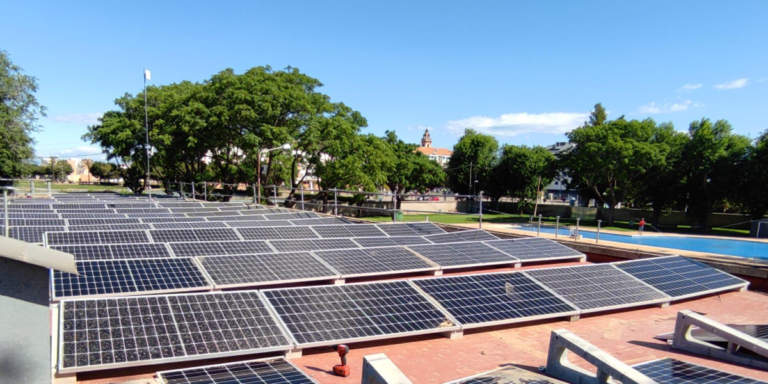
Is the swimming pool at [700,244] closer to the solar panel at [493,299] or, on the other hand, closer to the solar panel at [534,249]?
the solar panel at [534,249]

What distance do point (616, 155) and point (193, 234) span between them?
34.5 m

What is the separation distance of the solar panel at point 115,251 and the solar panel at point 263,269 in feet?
4.89

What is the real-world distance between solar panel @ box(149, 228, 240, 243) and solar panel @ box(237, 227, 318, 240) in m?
0.38

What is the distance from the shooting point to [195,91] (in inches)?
1206

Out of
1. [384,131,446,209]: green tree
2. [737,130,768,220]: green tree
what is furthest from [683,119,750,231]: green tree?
[384,131,446,209]: green tree

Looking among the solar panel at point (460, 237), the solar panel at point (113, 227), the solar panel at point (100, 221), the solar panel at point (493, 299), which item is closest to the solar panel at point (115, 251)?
the solar panel at point (113, 227)

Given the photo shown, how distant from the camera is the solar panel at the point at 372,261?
881cm

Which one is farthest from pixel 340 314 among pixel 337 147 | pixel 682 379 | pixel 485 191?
pixel 485 191

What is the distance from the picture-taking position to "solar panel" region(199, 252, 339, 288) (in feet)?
24.5

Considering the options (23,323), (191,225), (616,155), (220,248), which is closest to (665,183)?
(616,155)

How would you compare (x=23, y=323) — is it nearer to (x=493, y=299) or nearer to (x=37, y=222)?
(x=493, y=299)

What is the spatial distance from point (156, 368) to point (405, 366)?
9.65 ft

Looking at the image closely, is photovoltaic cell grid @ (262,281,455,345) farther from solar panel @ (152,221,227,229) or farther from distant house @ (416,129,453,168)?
distant house @ (416,129,453,168)

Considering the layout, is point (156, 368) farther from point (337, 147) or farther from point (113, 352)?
point (337, 147)
